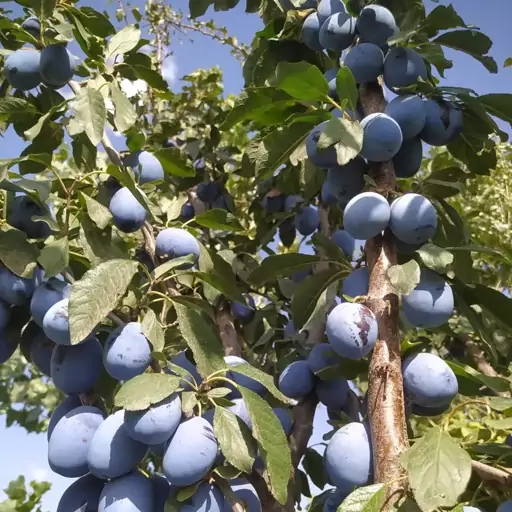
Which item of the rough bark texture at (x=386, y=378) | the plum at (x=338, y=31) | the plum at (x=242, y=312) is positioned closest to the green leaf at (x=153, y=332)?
the rough bark texture at (x=386, y=378)

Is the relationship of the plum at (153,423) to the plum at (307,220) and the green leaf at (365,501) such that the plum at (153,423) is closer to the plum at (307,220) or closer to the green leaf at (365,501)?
the green leaf at (365,501)

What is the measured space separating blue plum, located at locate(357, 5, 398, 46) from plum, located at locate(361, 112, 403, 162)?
0.28 m

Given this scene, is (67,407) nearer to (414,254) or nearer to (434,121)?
(414,254)

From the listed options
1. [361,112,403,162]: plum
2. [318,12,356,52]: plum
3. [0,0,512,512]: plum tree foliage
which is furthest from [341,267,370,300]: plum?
[318,12,356,52]: plum

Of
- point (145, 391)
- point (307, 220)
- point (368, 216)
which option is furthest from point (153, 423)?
point (307, 220)

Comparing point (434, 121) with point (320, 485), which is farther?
point (320, 485)

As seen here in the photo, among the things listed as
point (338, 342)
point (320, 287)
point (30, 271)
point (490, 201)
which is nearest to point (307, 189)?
point (320, 287)

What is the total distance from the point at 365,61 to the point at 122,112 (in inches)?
22.3

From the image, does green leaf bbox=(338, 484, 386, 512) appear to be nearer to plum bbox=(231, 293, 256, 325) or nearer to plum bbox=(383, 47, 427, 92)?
plum bbox=(383, 47, 427, 92)

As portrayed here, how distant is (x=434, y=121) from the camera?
4.22ft

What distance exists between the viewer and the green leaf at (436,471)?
83cm

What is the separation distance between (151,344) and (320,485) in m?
0.99

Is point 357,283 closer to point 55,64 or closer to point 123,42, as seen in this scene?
point 55,64

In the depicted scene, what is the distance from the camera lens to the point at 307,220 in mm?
2057
